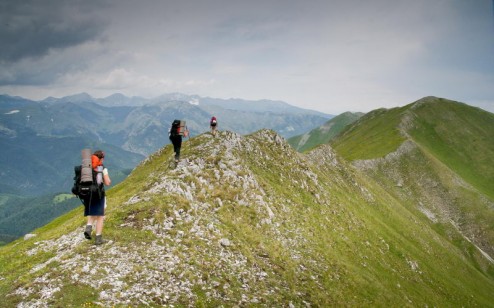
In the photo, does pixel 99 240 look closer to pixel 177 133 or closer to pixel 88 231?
pixel 88 231

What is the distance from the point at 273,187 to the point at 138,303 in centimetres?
2243

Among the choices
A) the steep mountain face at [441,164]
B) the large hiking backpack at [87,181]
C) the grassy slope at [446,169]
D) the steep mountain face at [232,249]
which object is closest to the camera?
the steep mountain face at [232,249]

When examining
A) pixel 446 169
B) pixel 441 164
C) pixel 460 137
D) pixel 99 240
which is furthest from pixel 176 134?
pixel 460 137

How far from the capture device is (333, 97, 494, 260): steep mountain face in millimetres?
89938

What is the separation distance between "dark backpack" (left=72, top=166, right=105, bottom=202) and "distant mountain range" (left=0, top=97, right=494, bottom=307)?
3.09 m

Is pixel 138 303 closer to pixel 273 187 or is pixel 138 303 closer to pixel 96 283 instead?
pixel 96 283

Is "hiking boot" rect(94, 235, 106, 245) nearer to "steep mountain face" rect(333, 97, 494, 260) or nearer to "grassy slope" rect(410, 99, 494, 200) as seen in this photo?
"steep mountain face" rect(333, 97, 494, 260)

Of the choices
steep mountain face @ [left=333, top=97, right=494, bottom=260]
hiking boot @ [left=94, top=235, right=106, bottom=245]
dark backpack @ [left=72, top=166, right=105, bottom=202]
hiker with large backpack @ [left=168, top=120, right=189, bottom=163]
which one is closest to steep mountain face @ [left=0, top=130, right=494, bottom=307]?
hiking boot @ [left=94, top=235, right=106, bottom=245]

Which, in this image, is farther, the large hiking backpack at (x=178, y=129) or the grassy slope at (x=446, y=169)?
the grassy slope at (x=446, y=169)

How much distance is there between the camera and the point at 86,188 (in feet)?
52.9

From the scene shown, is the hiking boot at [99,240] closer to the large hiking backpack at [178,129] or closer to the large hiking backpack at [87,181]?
the large hiking backpack at [87,181]

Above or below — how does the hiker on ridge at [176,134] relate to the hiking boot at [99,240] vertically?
above

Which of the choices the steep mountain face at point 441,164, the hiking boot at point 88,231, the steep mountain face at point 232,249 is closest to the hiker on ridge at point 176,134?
the steep mountain face at point 232,249

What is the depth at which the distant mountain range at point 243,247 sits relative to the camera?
15078mm
